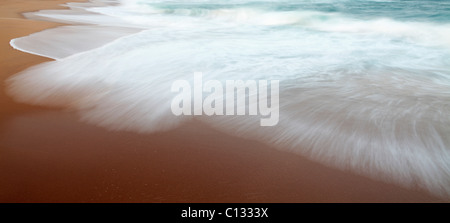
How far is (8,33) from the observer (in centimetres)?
580

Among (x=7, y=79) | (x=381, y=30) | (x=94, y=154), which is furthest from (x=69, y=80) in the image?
(x=381, y=30)

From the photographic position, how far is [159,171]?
2002 mm

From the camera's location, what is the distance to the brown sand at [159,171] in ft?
5.94

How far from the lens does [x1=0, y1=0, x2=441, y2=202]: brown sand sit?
71.3 inches

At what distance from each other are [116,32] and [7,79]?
3.86 meters
